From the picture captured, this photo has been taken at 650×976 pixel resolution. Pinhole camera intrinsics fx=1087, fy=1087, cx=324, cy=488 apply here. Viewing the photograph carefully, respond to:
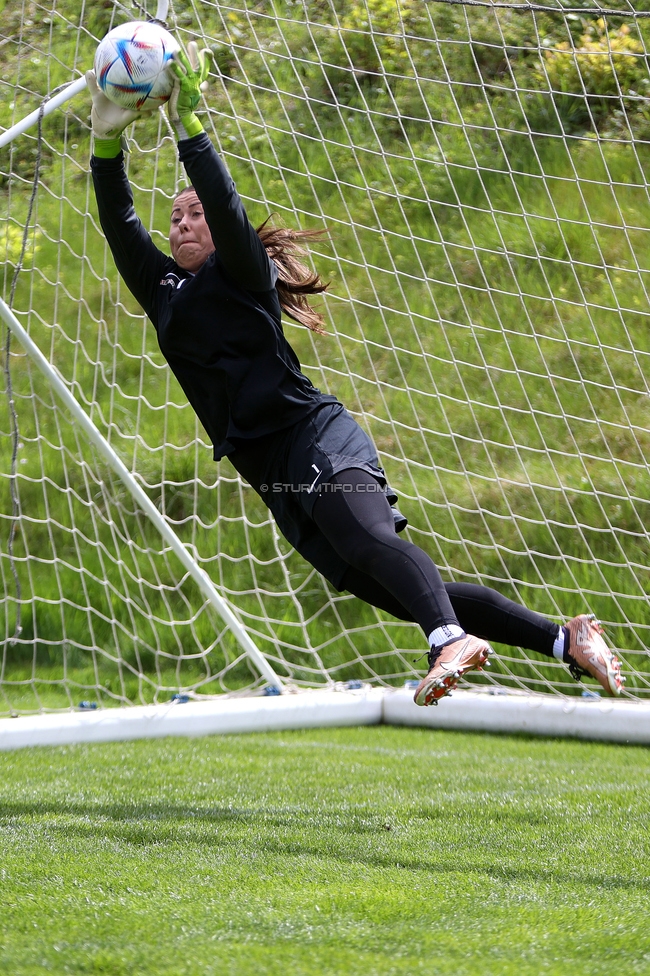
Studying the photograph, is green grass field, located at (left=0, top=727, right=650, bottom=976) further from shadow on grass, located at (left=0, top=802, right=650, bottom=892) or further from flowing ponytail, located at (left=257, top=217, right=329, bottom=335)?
flowing ponytail, located at (left=257, top=217, right=329, bottom=335)

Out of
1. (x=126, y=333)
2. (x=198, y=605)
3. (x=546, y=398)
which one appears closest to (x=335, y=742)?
(x=198, y=605)

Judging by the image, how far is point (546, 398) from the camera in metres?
7.62

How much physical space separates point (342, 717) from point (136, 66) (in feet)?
11.0

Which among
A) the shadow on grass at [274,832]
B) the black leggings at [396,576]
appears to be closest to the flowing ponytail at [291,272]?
the black leggings at [396,576]

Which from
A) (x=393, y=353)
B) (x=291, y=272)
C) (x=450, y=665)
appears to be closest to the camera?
(x=450, y=665)

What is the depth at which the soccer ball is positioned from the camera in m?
2.80

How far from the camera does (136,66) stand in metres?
2.80

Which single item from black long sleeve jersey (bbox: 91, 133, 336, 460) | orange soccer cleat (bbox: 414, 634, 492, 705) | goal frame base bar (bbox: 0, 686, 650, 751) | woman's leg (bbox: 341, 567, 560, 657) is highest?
black long sleeve jersey (bbox: 91, 133, 336, 460)

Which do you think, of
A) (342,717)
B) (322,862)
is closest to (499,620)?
(322,862)

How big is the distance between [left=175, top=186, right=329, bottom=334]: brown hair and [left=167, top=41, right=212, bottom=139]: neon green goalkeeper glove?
1.49ft

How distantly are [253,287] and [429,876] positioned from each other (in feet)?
5.24

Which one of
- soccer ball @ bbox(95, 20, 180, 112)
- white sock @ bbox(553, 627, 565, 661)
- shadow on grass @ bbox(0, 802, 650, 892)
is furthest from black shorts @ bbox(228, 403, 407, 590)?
soccer ball @ bbox(95, 20, 180, 112)

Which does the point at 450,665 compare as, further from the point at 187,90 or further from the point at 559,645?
the point at 187,90

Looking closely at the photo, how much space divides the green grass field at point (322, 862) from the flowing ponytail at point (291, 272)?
1.51 m
